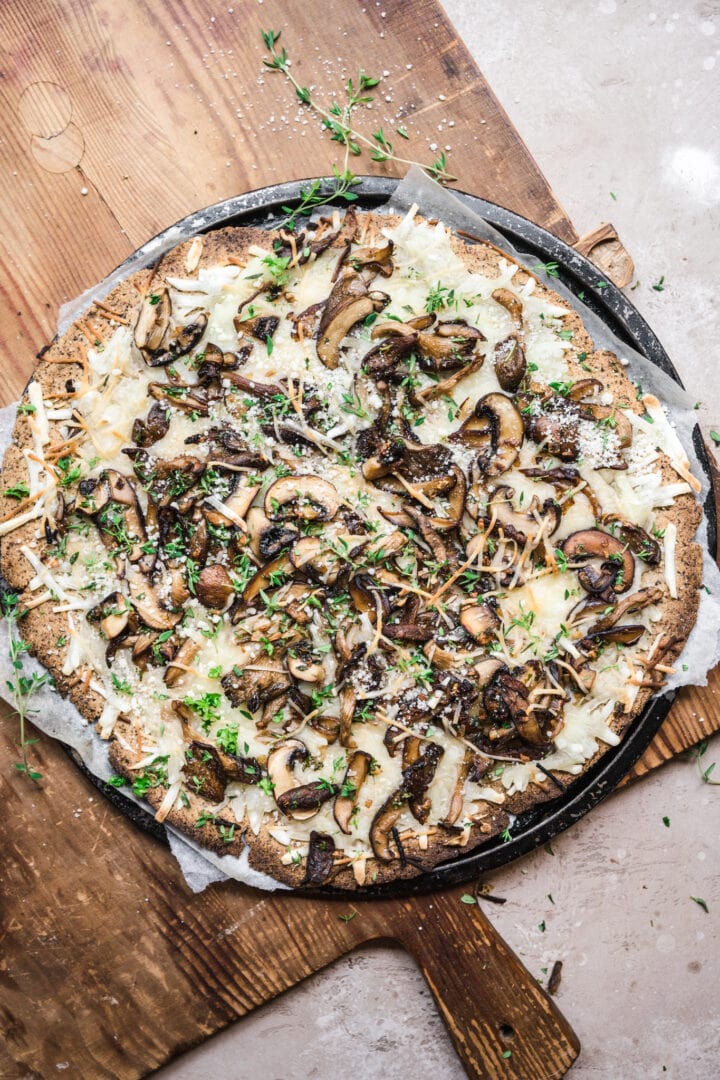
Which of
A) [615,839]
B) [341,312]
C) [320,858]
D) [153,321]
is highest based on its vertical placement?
[153,321]

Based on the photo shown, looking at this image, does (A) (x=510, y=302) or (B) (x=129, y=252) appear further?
(B) (x=129, y=252)

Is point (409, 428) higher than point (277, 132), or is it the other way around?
point (277, 132)

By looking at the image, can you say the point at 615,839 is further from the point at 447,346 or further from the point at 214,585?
the point at 447,346

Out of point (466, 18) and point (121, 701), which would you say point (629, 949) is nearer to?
point (121, 701)

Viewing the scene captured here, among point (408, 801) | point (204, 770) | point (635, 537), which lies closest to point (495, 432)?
point (635, 537)

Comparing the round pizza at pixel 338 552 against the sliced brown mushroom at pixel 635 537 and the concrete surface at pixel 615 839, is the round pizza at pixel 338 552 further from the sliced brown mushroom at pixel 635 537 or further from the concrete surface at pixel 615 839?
the concrete surface at pixel 615 839

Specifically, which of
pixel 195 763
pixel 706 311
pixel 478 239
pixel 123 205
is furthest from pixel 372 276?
pixel 195 763

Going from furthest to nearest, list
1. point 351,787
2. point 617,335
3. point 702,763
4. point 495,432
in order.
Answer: point 702,763
point 617,335
point 495,432
point 351,787
